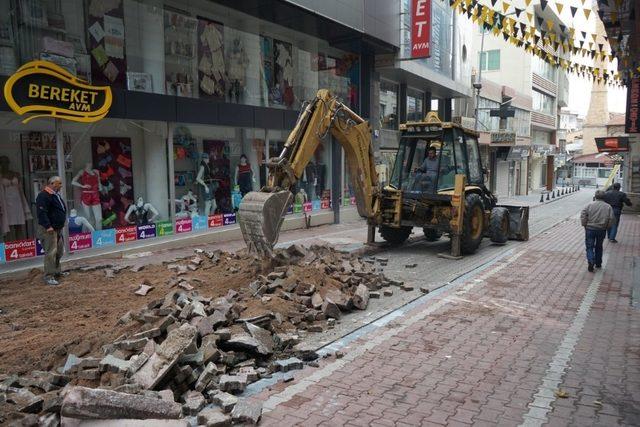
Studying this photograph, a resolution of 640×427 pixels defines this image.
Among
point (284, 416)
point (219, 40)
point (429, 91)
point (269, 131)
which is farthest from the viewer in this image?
point (429, 91)

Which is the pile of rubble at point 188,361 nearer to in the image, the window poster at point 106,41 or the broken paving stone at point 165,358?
the broken paving stone at point 165,358

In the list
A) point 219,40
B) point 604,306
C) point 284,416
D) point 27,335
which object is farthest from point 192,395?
point 219,40

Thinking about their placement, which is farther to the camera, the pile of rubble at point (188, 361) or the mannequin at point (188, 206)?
the mannequin at point (188, 206)

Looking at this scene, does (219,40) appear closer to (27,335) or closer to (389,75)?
(389,75)

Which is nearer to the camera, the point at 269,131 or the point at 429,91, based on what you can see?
the point at 269,131

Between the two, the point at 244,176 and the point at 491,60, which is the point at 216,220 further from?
the point at 491,60

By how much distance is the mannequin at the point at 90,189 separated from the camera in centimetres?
1196

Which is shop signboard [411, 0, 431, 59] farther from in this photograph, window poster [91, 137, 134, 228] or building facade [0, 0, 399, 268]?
window poster [91, 137, 134, 228]

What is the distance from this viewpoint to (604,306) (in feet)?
27.0

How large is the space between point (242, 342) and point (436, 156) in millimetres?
8217

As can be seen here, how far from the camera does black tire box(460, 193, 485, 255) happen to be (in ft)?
40.0

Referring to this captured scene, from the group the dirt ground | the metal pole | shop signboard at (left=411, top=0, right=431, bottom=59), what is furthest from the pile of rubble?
shop signboard at (left=411, top=0, right=431, bottom=59)

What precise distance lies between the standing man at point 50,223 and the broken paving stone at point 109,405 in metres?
5.98

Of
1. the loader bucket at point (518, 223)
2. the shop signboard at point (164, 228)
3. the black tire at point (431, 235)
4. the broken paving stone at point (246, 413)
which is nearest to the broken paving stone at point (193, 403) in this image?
the broken paving stone at point (246, 413)
